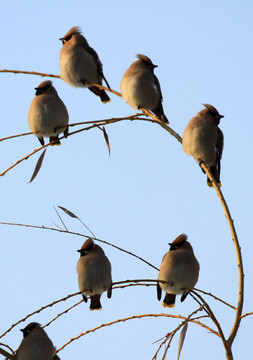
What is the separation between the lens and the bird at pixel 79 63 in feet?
16.1

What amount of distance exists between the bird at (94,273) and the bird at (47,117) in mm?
821

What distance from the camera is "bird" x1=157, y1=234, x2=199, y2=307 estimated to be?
3848 millimetres

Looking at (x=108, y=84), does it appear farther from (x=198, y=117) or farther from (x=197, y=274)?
(x=197, y=274)

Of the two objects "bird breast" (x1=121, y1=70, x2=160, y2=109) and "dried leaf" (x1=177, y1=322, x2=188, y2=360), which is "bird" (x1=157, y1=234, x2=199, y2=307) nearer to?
"dried leaf" (x1=177, y1=322, x2=188, y2=360)

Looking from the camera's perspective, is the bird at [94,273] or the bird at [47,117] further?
the bird at [47,117]

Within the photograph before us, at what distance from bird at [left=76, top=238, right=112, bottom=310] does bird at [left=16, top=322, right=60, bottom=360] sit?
1.17 ft

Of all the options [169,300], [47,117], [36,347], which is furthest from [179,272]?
[47,117]

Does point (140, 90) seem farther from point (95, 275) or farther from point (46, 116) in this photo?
point (95, 275)

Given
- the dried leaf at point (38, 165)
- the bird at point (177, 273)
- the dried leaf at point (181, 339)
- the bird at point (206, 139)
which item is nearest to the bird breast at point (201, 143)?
the bird at point (206, 139)

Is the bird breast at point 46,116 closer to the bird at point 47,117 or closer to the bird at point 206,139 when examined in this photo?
the bird at point 47,117

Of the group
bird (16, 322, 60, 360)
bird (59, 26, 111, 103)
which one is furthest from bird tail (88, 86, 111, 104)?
bird (16, 322, 60, 360)

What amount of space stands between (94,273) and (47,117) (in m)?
1.17

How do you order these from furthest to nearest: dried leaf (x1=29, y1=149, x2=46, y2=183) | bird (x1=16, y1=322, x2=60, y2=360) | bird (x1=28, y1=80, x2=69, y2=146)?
bird (x1=28, y1=80, x2=69, y2=146) < bird (x1=16, y1=322, x2=60, y2=360) < dried leaf (x1=29, y1=149, x2=46, y2=183)

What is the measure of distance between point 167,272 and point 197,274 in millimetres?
232
